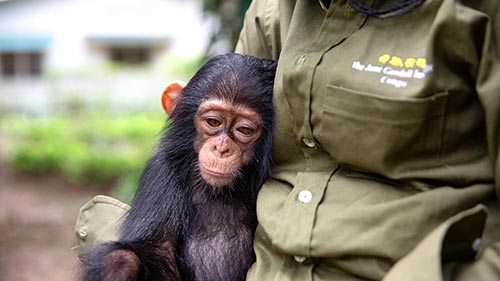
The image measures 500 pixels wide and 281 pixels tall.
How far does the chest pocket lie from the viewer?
2.44 metres

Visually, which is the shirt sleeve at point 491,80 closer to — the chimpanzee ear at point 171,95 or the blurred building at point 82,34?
the chimpanzee ear at point 171,95

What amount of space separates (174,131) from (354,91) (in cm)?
105

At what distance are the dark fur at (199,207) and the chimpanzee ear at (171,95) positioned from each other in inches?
4.3

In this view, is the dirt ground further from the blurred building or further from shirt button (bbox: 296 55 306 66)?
the blurred building

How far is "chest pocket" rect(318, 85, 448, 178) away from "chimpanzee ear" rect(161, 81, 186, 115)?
963mm

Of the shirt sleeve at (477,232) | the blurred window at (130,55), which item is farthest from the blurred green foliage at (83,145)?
the shirt sleeve at (477,232)

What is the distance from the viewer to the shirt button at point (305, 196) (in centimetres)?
267

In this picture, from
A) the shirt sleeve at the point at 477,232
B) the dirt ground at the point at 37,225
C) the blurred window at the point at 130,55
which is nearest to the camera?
the shirt sleeve at the point at 477,232

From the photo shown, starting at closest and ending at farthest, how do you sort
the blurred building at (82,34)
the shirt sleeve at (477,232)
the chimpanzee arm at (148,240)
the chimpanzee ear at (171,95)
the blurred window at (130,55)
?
1. the shirt sleeve at (477,232)
2. the chimpanzee arm at (148,240)
3. the chimpanzee ear at (171,95)
4. the blurred building at (82,34)
5. the blurred window at (130,55)

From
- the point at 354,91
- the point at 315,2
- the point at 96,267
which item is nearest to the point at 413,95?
the point at 354,91

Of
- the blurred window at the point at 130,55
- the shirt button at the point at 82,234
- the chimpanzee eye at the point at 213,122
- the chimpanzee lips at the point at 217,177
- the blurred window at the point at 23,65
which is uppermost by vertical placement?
the chimpanzee eye at the point at 213,122

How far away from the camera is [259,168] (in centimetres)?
312

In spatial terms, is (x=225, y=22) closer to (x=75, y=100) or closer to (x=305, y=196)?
(x=305, y=196)

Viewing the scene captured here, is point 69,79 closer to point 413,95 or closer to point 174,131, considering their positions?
point 174,131
